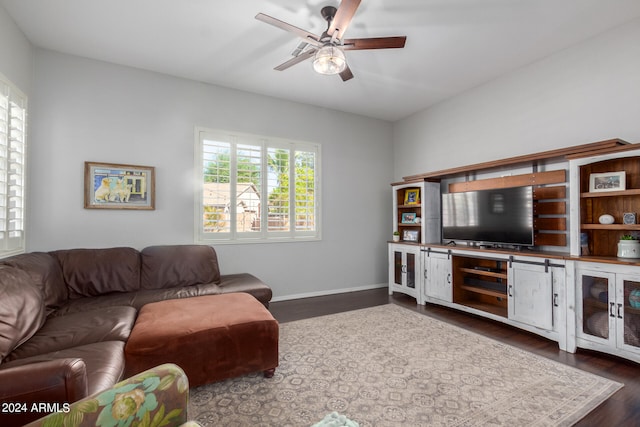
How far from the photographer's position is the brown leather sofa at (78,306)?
116 centimetres

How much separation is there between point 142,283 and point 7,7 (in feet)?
8.59

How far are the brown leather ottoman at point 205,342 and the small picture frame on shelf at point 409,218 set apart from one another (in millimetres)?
2967

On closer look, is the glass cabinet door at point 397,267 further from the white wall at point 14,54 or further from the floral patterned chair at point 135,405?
the white wall at point 14,54

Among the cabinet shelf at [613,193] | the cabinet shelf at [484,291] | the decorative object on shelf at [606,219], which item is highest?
the cabinet shelf at [613,193]

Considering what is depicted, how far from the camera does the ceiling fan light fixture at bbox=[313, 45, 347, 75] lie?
2277 mm

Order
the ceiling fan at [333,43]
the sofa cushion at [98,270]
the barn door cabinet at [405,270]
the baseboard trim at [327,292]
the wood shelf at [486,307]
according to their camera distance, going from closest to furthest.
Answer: the ceiling fan at [333,43] < the sofa cushion at [98,270] < the wood shelf at [486,307] < the barn door cabinet at [405,270] < the baseboard trim at [327,292]

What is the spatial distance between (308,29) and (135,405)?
9.74 feet

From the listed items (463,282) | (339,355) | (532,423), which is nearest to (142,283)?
(339,355)

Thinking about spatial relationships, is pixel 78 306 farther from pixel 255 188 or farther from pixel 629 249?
pixel 629 249

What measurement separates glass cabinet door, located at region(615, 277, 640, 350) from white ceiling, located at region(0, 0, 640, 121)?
2.26 m

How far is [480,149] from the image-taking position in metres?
3.96

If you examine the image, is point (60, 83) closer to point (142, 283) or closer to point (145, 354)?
point (142, 283)

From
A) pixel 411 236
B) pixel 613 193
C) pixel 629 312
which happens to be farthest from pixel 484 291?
pixel 613 193

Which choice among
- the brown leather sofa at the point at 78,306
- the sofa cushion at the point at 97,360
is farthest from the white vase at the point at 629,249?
the sofa cushion at the point at 97,360
